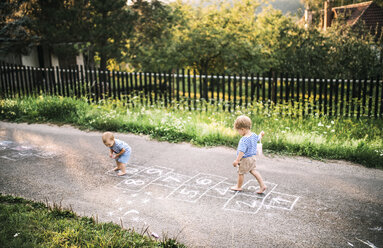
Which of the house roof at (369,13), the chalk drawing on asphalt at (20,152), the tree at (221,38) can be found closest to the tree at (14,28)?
the tree at (221,38)

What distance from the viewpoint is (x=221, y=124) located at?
798 cm

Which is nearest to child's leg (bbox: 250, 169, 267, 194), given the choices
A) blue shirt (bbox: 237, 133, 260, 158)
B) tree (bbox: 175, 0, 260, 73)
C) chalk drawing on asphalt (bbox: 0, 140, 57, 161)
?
blue shirt (bbox: 237, 133, 260, 158)

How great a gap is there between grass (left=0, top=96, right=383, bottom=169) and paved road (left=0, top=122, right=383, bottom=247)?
0.44 metres

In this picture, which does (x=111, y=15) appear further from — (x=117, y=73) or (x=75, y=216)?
(x=75, y=216)

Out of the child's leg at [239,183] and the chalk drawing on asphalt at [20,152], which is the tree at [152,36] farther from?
the child's leg at [239,183]

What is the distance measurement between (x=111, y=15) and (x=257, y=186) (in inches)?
592

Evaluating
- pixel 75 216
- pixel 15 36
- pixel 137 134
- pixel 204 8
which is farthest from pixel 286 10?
pixel 75 216

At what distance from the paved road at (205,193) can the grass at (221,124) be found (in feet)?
1.44

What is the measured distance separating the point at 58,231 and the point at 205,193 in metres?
2.08

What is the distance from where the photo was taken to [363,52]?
40.9 ft

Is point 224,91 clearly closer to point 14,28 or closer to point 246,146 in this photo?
point 246,146

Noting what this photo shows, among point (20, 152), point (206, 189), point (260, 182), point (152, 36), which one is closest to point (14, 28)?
point (152, 36)

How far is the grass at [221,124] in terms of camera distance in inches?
253

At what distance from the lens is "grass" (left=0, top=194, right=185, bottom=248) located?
331cm
